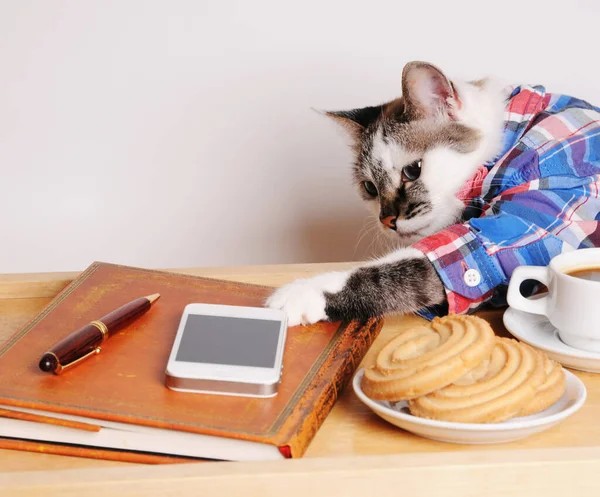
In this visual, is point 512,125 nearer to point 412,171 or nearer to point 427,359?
point 412,171

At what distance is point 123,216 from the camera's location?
175cm

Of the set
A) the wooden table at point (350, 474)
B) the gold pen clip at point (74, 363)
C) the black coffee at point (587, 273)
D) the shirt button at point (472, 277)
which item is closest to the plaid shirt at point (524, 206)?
the shirt button at point (472, 277)

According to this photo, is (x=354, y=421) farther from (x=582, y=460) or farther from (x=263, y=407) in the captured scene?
(x=582, y=460)

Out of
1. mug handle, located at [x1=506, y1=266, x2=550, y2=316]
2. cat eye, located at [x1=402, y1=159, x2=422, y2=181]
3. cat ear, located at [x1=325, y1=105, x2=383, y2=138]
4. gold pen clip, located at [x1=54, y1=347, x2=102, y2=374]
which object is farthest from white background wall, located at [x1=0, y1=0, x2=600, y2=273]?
gold pen clip, located at [x1=54, y1=347, x2=102, y2=374]

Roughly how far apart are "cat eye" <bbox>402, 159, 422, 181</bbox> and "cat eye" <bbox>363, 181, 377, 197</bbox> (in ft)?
0.32

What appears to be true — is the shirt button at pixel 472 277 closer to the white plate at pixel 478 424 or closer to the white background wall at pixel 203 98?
the white plate at pixel 478 424

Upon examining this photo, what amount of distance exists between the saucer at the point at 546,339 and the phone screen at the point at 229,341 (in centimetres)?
29

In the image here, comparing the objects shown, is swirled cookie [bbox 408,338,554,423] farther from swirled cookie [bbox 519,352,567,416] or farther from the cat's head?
the cat's head

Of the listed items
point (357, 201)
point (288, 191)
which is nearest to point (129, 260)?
point (288, 191)

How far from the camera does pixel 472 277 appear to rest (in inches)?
40.8

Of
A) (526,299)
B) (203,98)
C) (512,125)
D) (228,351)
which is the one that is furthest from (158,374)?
(203,98)

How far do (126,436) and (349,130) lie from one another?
0.75 m

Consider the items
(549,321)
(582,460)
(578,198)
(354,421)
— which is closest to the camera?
(582,460)

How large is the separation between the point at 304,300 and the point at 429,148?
34 centimetres
